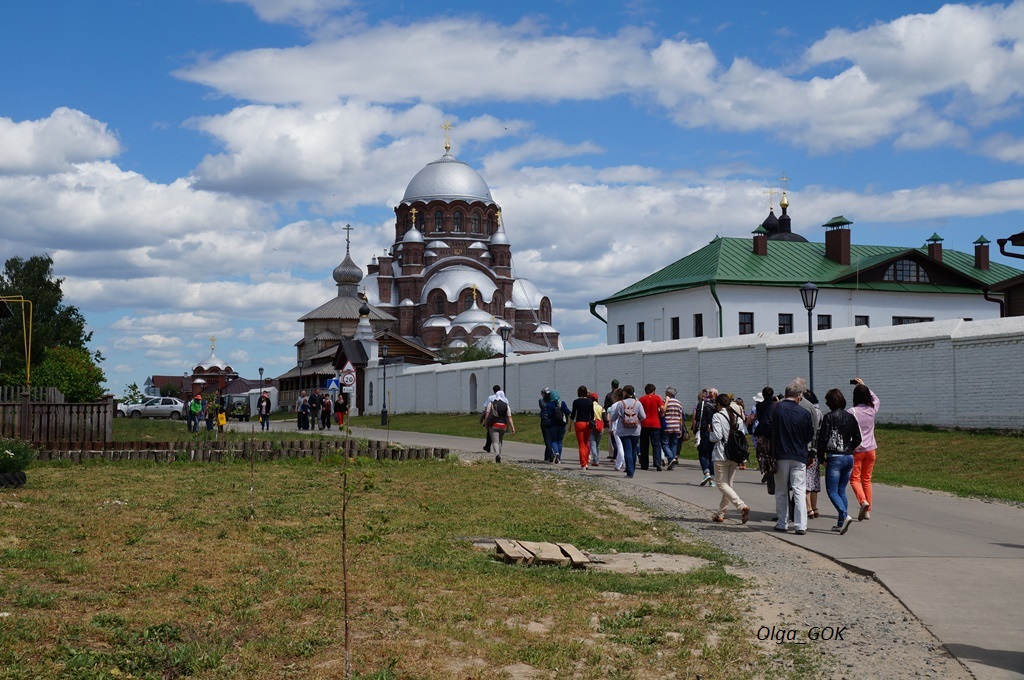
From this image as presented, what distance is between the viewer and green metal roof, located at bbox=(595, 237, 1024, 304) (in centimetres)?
4947

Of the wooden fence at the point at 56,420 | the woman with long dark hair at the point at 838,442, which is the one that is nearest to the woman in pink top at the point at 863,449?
the woman with long dark hair at the point at 838,442

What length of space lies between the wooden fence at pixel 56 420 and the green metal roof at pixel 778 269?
31.6 m

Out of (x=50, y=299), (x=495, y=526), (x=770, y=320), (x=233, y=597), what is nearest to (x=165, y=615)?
(x=233, y=597)

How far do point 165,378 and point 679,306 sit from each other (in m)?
120

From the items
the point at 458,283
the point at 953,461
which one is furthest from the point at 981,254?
the point at 458,283

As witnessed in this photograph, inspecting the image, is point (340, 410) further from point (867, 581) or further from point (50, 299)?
point (50, 299)

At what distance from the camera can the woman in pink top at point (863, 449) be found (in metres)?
12.5

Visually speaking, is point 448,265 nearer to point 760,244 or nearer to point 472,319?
point 472,319

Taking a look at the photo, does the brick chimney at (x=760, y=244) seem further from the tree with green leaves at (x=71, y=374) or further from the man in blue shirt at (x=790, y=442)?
the man in blue shirt at (x=790, y=442)

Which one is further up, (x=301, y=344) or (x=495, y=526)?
(x=301, y=344)

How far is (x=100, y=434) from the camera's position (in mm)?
21703

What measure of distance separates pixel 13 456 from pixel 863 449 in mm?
10432

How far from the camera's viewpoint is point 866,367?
28.0 metres

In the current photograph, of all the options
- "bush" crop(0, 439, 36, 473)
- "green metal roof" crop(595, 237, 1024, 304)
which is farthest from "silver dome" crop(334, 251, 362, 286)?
"bush" crop(0, 439, 36, 473)
